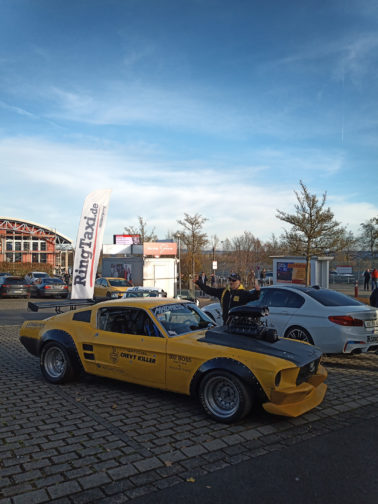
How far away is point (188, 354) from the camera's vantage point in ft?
17.4

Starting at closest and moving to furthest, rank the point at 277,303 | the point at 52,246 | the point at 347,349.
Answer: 1. the point at 347,349
2. the point at 277,303
3. the point at 52,246

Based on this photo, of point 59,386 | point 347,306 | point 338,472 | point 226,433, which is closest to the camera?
point 338,472

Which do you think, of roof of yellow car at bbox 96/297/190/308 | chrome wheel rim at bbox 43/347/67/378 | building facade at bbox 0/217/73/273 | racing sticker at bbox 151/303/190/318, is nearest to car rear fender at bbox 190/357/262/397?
racing sticker at bbox 151/303/190/318

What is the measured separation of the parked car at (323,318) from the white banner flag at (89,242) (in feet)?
17.9

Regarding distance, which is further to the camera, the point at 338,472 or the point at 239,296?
the point at 239,296

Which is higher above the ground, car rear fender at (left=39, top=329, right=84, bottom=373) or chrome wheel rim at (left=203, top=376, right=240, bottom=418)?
car rear fender at (left=39, top=329, right=84, bottom=373)

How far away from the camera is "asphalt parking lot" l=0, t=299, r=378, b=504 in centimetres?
352

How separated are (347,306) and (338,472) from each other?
4.70 meters

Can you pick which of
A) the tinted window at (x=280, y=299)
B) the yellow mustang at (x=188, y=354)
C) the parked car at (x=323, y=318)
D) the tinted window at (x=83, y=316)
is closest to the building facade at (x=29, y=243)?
the tinted window at (x=280, y=299)

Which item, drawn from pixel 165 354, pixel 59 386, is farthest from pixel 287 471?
pixel 59 386

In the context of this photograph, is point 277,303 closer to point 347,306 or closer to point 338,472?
point 347,306

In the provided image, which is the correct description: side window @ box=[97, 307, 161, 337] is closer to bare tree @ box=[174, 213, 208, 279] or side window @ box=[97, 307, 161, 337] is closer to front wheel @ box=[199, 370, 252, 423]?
front wheel @ box=[199, 370, 252, 423]

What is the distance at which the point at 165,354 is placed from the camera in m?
5.47

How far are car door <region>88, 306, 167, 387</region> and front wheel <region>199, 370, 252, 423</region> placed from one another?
0.66 m
